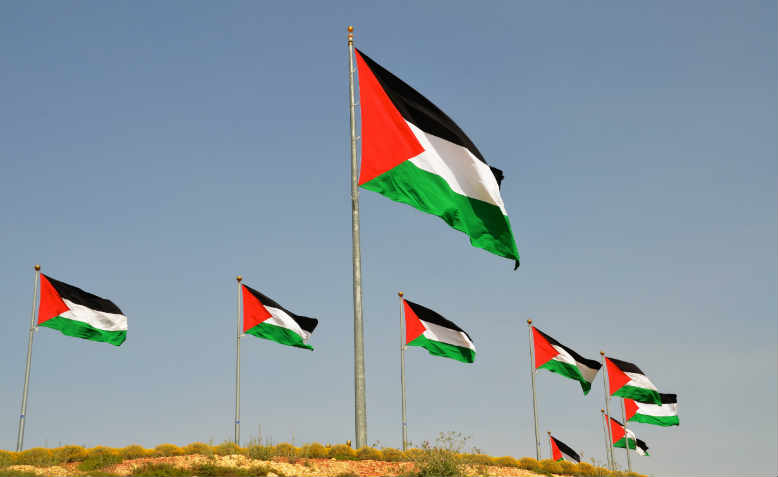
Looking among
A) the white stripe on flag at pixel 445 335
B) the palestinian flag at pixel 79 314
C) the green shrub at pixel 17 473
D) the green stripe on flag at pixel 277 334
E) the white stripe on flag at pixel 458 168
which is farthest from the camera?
the white stripe on flag at pixel 445 335

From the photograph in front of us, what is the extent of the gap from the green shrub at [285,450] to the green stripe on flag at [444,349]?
13753 mm

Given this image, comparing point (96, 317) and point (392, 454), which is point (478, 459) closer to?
point (392, 454)

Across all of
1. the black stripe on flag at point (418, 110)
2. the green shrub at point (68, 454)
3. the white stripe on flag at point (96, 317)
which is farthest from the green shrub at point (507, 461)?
the white stripe on flag at point (96, 317)

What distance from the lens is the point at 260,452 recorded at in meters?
18.5

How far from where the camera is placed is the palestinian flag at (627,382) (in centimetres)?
3678

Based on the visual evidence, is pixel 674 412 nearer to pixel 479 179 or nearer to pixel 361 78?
pixel 479 179

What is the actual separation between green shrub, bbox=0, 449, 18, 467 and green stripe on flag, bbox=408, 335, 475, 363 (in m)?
16.8

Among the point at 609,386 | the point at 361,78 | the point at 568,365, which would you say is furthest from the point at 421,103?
the point at 609,386

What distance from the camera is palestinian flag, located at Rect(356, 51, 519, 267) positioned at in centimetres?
1803

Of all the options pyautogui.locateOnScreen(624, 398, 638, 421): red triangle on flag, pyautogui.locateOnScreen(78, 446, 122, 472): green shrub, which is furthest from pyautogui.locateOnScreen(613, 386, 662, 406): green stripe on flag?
pyautogui.locateOnScreen(78, 446, 122, 472): green shrub

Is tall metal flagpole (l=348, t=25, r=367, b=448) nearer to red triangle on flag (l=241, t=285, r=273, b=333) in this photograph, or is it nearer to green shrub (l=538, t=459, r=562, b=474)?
green shrub (l=538, t=459, r=562, b=474)

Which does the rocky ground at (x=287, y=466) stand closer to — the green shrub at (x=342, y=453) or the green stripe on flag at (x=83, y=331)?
the green shrub at (x=342, y=453)

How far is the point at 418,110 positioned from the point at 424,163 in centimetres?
145

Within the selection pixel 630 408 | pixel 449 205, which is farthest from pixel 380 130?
pixel 630 408
